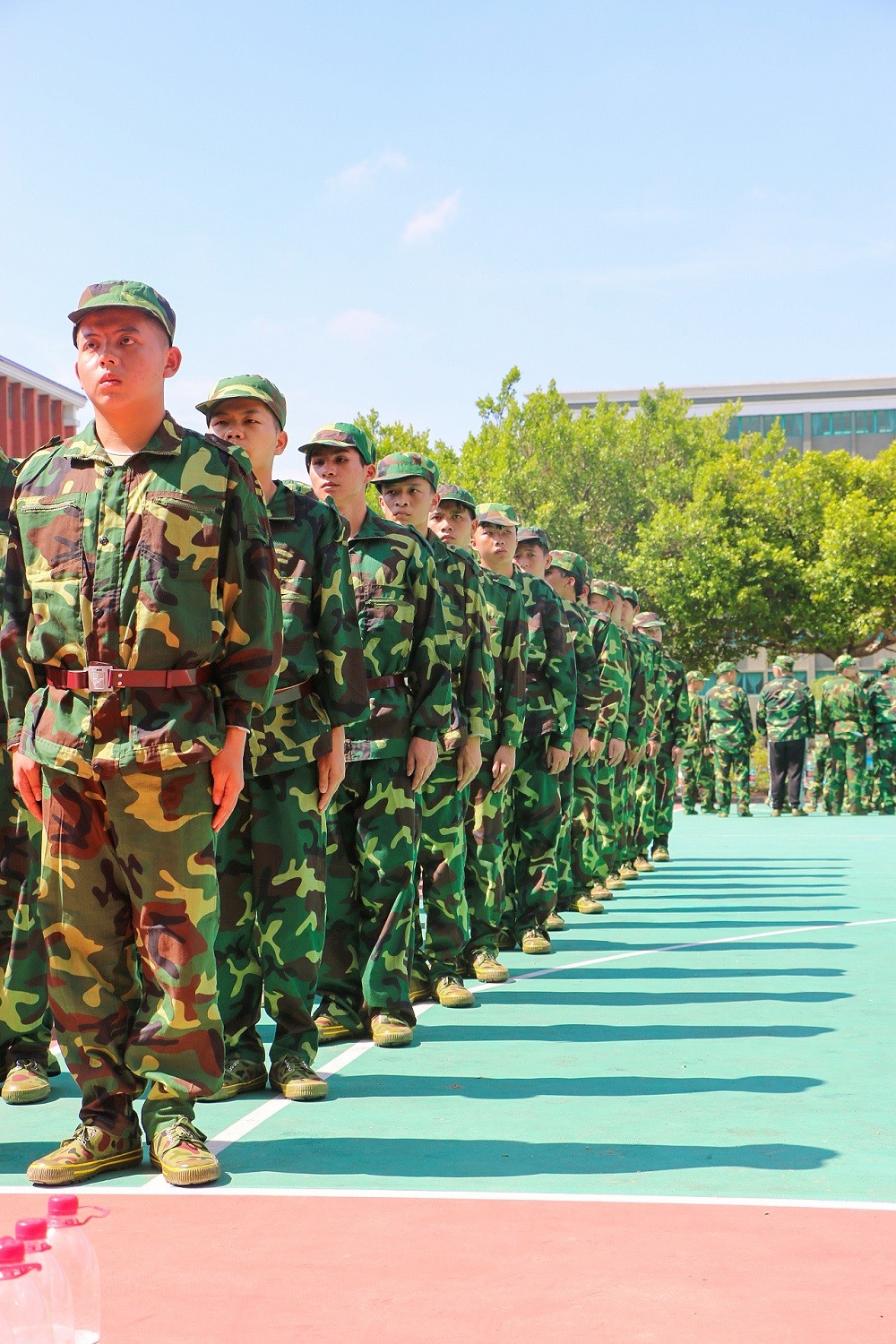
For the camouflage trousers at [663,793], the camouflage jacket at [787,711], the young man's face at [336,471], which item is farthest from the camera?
the camouflage jacket at [787,711]

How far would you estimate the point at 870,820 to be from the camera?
2578 cm

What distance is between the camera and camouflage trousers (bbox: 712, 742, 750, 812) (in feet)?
86.7

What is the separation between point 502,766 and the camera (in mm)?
9289

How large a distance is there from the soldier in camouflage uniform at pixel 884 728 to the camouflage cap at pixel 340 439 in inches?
846

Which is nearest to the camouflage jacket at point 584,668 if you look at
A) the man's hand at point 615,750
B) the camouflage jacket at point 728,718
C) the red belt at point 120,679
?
the man's hand at point 615,750

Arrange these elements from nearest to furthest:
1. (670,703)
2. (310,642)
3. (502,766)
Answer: (310,642) < (502,766) < (670,703)

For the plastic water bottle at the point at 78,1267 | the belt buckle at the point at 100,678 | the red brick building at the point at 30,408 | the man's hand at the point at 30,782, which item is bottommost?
the plastic water bottle at the point at 78,1267

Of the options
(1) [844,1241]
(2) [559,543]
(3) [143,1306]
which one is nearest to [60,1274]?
(3) [143,1306]

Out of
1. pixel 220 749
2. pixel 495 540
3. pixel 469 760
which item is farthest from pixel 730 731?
pixel 220 749

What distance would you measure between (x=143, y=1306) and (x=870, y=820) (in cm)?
2334

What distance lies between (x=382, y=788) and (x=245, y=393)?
184cm

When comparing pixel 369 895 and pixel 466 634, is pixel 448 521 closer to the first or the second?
pixel 466 634

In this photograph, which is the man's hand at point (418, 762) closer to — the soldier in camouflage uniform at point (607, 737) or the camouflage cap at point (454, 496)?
the camouflage cap at point (454, 496)

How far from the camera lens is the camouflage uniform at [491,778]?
909 cm
